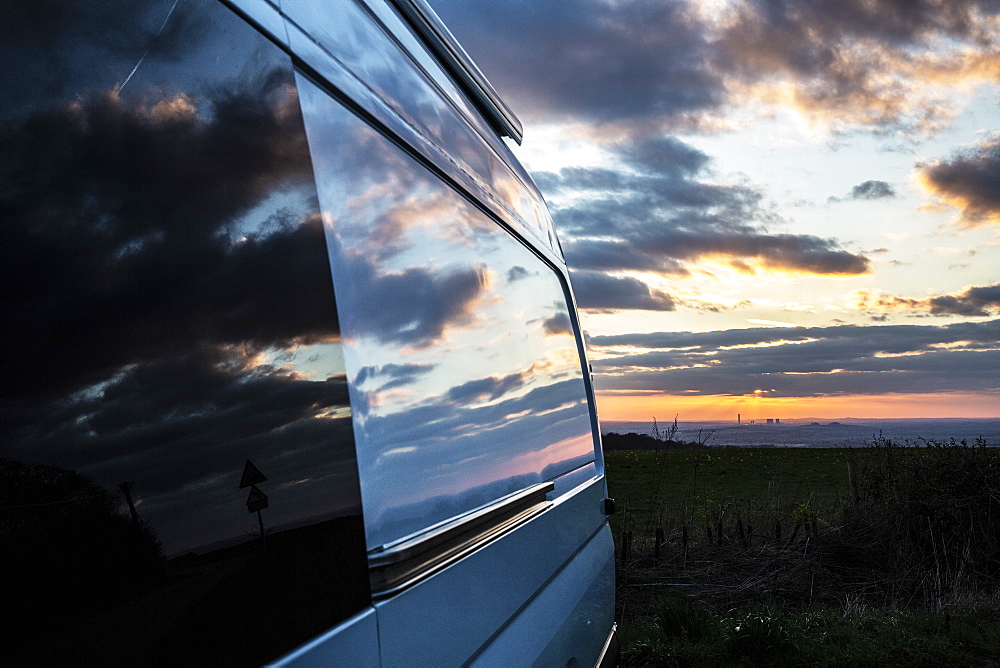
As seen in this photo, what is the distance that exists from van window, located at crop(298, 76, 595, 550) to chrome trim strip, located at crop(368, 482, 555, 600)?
0.09ft

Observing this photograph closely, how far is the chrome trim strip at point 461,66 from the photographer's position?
181 centimetres

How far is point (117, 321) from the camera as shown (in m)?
0.75

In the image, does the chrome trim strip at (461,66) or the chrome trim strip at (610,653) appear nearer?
the chrome trim strip at (461,66)

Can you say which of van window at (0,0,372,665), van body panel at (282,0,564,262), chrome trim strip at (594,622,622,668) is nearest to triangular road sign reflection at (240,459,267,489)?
van window at (0,0,372,665)

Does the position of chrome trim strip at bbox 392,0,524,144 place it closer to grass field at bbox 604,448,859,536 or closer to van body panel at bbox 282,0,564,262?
van body panel at bbox 282,0,564,262

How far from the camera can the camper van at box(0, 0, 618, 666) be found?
0.68 m

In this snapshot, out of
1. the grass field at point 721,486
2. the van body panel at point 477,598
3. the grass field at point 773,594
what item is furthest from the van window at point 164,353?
the grass field at point 721,486

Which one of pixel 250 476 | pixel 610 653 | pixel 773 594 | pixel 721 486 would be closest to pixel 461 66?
pixel 250 476

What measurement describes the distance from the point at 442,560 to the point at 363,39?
953mm

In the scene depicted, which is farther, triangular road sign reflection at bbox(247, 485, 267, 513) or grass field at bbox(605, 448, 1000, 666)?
grass field at bbox(605, 448, 1000, 666)

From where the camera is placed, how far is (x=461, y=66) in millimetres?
2143

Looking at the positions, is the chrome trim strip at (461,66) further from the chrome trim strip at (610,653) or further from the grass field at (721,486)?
the grass field at (721,486)

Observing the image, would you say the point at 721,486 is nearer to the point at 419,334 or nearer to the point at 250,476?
the point at 419,334

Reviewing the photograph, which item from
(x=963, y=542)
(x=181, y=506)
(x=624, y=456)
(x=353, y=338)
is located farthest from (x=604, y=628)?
(x=624, y=456)
